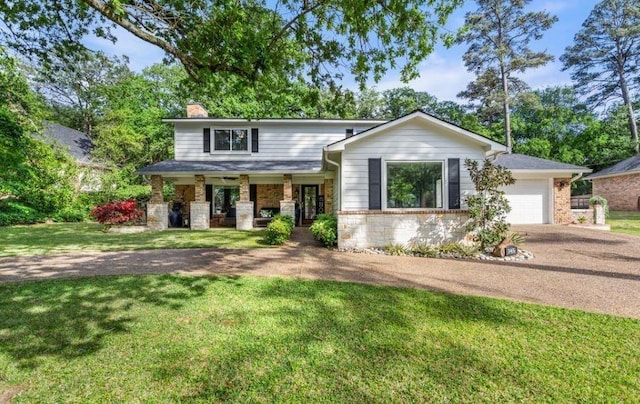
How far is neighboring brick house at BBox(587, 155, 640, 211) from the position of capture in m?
19.6

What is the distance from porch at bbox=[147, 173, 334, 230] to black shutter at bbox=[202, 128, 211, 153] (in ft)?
5.42

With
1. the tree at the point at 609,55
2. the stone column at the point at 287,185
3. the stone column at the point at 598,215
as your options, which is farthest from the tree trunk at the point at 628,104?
the stone column at the point at 287,185

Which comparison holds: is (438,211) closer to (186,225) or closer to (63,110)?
(186,225)

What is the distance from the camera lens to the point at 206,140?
54.5ft

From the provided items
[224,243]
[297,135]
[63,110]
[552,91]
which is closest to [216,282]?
[224,243]

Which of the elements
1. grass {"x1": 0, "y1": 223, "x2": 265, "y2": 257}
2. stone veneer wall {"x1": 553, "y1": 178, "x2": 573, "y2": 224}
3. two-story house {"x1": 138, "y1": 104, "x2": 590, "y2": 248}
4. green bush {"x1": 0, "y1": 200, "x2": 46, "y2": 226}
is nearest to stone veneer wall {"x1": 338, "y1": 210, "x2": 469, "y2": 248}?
two-story house {"x1": 138, "y1": 104, "x2": 590, "y2": 248}

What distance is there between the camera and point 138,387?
2.67m

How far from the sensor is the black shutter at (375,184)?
29.9ft

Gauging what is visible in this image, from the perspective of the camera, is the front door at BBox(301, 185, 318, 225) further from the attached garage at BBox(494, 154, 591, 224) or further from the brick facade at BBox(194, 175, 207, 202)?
the attached garage at BBox(494, 154, 591, 224)

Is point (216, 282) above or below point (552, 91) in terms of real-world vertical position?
below

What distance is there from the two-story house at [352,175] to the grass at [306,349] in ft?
14.6

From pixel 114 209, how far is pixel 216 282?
1084 cm

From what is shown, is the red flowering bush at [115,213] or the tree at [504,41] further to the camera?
the tree at [504,41]

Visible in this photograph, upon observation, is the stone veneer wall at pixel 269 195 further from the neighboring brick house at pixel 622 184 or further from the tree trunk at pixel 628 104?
the tree trunk at pixel 628 104
